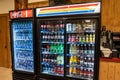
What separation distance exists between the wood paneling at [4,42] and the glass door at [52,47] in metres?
4.59

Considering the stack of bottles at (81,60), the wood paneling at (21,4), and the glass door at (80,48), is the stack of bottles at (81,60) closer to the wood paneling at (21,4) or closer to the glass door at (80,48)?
the glass door at (80,48)

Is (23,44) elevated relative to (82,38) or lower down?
lower down

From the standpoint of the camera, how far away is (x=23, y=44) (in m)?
3.80

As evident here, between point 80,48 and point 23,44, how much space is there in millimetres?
1441

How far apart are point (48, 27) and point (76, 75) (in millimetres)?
1155

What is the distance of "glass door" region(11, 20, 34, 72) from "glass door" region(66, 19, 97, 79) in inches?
36.3

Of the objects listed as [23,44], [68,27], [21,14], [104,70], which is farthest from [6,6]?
[104,70]

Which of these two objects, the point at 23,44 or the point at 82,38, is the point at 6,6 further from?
the point at 82,38

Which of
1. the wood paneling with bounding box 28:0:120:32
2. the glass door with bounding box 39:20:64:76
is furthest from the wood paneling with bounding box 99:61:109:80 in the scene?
the wood paneling with bounding box 28:0:120:32

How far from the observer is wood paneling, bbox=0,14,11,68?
7610mm

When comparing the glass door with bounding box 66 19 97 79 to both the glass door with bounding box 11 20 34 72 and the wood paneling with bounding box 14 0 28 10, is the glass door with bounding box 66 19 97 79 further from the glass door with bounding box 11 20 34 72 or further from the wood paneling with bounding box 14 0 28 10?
the wood paneling with bounding box 14 0 28 10

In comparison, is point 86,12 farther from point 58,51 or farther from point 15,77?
point 15,77

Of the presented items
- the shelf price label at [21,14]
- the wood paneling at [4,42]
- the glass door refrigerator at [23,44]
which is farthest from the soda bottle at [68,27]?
the wood paneling at [4,42]

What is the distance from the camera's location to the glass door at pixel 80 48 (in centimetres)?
293
